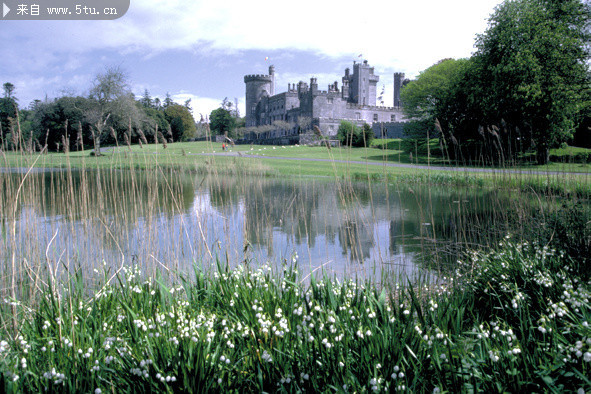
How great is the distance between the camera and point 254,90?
69.0 m

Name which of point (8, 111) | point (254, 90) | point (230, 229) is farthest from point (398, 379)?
point (254, 90)

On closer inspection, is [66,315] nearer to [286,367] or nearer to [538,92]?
[286,367]

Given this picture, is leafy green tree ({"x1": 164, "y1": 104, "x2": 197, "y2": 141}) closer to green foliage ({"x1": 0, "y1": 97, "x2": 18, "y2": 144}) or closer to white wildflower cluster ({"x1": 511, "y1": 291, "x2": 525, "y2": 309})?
green foliage ({"x1": 0, "y1": 97, "x2": 18, "y2": 144})

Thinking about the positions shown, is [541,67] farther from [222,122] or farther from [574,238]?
[222,122]

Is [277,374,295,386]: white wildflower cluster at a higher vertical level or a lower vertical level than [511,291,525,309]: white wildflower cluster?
lower

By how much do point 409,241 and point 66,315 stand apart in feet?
18.5

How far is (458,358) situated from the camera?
2.00 m

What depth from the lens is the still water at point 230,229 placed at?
4332 mm

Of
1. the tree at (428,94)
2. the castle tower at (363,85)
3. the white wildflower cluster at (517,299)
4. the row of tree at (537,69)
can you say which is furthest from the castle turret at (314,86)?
the white wildflower cluster at (517,299)

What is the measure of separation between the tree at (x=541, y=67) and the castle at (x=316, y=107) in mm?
24525

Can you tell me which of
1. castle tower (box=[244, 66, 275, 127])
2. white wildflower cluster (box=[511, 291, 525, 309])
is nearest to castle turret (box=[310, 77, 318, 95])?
castle tower (box=[244, 66, 275, 127])

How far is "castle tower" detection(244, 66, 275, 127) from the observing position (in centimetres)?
6881

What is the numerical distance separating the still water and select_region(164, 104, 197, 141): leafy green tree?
142ft

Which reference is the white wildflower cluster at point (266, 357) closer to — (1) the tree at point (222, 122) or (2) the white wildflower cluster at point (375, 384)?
(2) the white wildflower cluster at point (375, 384)
